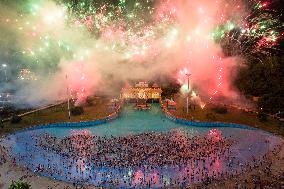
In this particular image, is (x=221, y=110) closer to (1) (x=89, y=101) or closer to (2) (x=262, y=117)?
(2) (x=262, y=117)

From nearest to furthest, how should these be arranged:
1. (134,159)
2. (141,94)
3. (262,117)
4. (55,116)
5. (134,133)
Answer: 1. (134,159)
2. (134,133)
3. (262,117)
4. (55,116)
5. (141,94)

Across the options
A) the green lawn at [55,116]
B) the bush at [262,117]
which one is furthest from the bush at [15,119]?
the bush at [262,117]

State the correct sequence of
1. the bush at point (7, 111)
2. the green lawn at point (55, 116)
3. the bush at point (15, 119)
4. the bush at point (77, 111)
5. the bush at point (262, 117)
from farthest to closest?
the bush at point (77, 111)
the bush at point (7, 111)
the bush at point (15, 119)
the green lawn at point (55, 116)
the bush at point (262, 117)

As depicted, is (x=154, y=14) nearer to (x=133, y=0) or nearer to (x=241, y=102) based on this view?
(x=133, y=0)

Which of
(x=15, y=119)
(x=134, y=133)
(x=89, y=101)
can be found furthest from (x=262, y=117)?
(x=15, y=119)

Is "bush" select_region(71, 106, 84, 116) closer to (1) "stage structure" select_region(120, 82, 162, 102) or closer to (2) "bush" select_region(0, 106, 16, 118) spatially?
(2) "bush" select_region(0, 106, 16, 118)

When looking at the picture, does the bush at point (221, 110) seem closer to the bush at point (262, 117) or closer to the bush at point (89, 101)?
the bush at point (262, 117)

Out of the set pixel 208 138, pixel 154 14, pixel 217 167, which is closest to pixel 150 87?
pixel 154 14
